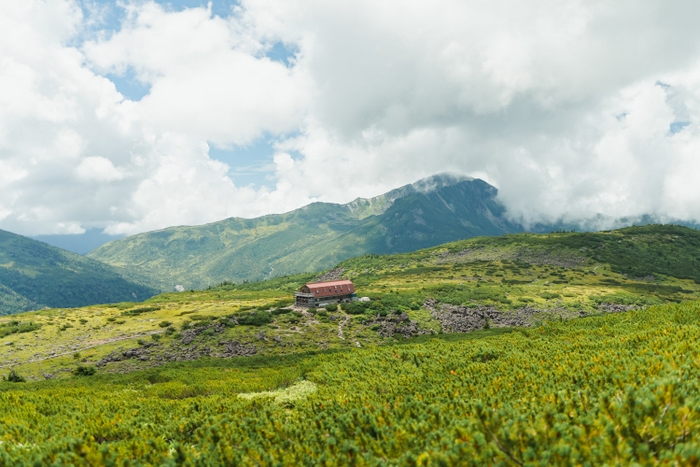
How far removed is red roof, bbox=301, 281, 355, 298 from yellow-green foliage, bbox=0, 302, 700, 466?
78229 millimetres

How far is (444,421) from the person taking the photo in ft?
30.5

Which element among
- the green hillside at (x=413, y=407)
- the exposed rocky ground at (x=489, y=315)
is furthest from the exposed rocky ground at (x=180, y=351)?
the exposed rocky ground at (x=489, y=315)

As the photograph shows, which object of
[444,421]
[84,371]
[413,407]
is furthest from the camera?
[84,371]

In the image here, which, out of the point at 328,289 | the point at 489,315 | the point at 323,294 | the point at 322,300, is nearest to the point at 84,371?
the point at 322,300

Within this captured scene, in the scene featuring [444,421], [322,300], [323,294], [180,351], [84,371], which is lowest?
[180,351]

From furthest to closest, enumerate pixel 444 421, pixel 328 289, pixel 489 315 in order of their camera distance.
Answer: pixel 328 289
pixel 489 315
pixel 444 421

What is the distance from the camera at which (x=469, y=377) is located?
16000 millimetres

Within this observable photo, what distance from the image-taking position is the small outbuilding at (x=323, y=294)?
98.7 m

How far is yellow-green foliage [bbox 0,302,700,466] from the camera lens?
254 inches

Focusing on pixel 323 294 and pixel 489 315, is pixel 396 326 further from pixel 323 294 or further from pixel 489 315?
pixel 489 315

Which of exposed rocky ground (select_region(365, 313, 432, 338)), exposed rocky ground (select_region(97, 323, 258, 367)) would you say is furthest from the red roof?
exposed rocky ground (select_region(97, 323, 258, 367))

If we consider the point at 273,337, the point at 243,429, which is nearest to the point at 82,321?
the point at 273,337

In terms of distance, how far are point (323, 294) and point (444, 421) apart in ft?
302

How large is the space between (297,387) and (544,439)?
1834 centimetres
